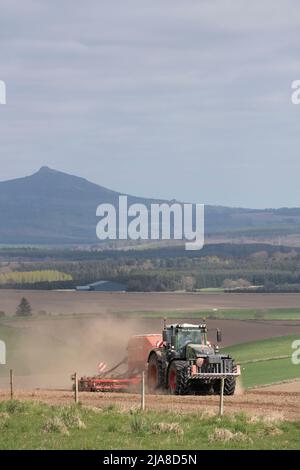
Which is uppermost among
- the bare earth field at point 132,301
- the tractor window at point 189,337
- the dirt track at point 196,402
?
the bare earth field at point 132,301

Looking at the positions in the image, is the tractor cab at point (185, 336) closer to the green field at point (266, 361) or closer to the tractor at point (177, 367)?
the tractor at point (177, 367)

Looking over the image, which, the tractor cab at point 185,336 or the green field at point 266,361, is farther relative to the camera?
the green field at point 266,361

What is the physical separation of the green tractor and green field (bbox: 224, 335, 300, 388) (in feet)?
38.8

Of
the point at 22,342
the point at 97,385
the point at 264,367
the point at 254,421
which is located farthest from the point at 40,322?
the point at 254,421

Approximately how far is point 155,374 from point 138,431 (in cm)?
1501

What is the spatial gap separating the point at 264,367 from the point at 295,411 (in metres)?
31.7

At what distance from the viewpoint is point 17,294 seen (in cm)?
12144

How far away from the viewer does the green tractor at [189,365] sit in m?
35.0

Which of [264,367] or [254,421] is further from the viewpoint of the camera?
[264,367]

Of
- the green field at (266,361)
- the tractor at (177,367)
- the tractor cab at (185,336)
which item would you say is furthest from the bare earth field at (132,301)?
the tractor cab at (185,336)

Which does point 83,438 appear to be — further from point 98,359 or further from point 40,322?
point 40,322

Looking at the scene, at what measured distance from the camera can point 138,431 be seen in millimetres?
22859

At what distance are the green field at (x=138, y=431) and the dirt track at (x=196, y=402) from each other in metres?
2.05
